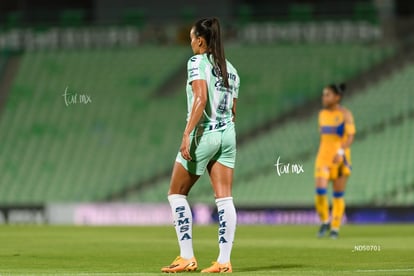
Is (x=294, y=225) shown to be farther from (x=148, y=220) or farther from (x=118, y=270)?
(x=118, y=270)

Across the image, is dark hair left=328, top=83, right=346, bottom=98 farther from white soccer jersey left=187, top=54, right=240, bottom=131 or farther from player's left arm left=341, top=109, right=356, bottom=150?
white soccer jersey left=187, top=54, right=240, bottom=131

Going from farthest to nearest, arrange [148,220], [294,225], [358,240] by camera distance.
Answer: [148,220]
[294,225]
[358,240]

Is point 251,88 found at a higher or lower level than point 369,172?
higher

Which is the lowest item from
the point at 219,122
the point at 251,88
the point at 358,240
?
the point at 358,240

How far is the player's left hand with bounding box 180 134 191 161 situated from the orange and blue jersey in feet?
28.4

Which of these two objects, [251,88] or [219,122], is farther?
[251,88]

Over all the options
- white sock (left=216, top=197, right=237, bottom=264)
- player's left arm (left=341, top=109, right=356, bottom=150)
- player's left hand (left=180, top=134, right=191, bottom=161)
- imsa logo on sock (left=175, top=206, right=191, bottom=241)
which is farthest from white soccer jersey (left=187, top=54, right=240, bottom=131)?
player's left arm (left=341, top=109, right=356, bottom=150)

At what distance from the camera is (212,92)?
10.9m

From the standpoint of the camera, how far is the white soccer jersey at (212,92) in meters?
10.8

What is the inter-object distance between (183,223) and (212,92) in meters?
1.30

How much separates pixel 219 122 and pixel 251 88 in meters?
20.5

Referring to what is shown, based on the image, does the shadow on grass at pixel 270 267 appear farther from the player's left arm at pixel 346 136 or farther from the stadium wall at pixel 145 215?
the stadium wall at pixel 145 215

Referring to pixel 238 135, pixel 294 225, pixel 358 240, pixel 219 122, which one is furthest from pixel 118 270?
pixel 238 135

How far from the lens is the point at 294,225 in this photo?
24688 millimetres
